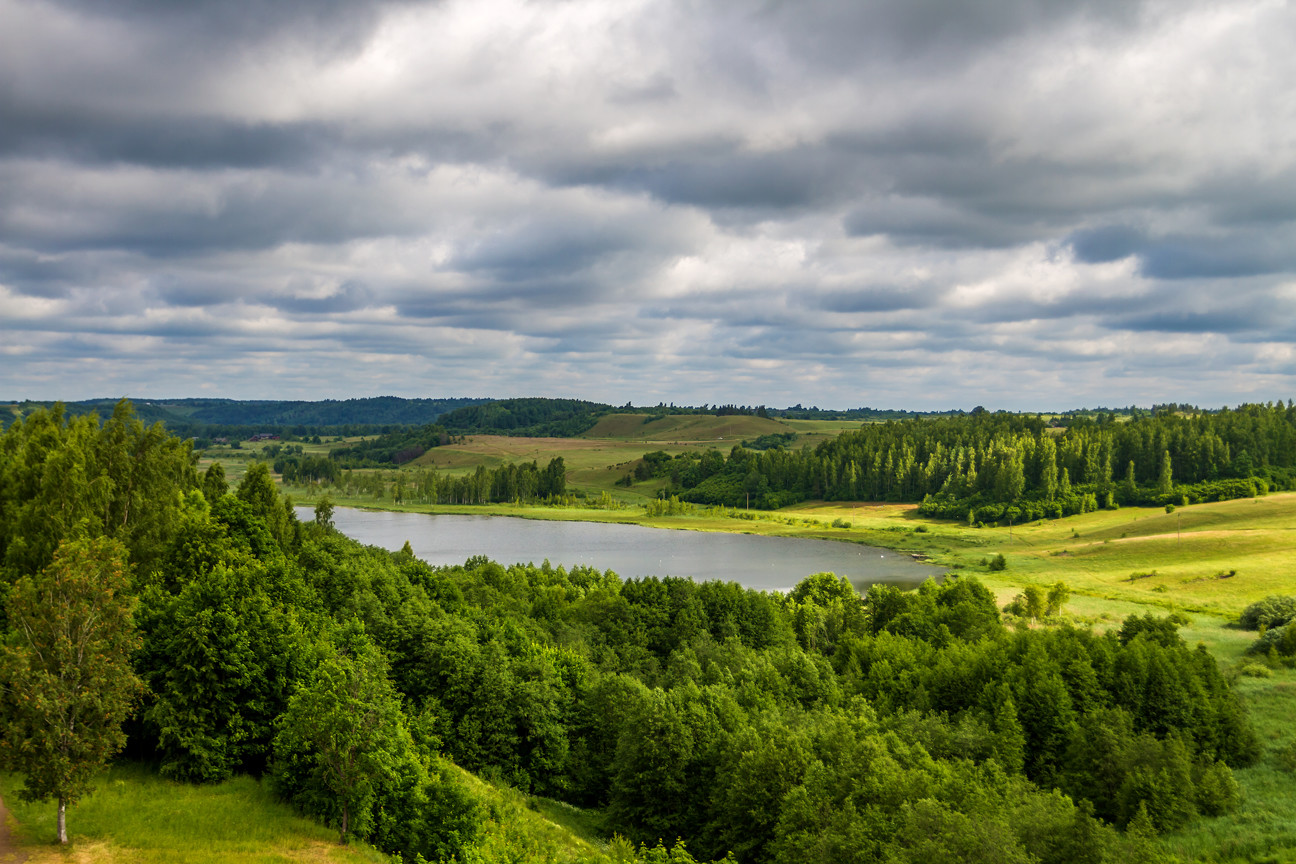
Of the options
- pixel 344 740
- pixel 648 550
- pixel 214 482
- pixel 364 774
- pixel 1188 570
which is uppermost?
pixel 214 482

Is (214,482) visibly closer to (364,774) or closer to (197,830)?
(197,830)

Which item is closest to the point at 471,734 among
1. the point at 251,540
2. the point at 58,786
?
the point at 251,540

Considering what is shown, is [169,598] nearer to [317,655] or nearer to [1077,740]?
[317,655]

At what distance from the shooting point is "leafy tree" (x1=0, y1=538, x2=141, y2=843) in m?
22.0

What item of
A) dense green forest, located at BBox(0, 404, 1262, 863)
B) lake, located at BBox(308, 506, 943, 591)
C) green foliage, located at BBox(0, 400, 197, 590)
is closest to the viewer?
dense green forest, located at BBox(0, 404, 1262, 863)

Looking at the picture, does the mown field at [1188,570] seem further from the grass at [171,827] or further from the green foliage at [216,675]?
the green foliage at [216,675]

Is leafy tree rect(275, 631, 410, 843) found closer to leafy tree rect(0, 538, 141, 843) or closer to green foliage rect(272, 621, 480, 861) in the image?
green foliage rect(272, 621, 480, 861)

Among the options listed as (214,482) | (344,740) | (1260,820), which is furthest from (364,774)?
(214,482)

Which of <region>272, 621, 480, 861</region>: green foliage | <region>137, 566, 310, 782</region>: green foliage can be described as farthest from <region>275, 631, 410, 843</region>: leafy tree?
<region>137, 566, 310, 782</region>: green foliage

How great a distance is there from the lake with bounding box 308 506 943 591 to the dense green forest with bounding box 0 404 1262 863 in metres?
52.3

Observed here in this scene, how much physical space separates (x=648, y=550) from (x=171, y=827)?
130 meters

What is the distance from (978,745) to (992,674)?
10217 mm

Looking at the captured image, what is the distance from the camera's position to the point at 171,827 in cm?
2623

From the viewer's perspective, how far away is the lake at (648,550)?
126688 millimetres
